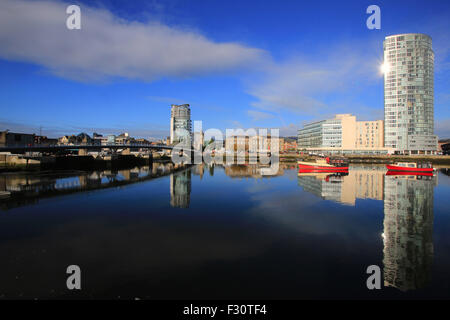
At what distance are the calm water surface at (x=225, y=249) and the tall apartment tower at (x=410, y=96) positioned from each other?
13887 centimetres

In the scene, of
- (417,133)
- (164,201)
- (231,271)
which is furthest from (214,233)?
(417,133)

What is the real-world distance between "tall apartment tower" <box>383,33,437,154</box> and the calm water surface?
139 metres

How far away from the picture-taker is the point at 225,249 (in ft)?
37.1

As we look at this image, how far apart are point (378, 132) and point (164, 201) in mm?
157006

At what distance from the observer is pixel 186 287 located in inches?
317

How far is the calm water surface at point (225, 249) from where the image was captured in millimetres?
8102

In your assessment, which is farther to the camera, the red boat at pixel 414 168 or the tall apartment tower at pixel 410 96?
the tall apartment tower at pixel 410 96

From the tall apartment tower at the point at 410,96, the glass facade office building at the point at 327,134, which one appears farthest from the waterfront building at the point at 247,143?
the tall apartment tower at the point at 410,96

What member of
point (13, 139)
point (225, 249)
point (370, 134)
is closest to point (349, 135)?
point (370, 134)

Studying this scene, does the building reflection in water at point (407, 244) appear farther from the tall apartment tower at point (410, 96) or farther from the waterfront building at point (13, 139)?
the tall apartment tower at point (410, 96)

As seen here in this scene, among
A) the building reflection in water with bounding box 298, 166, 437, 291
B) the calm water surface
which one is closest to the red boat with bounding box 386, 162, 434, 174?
the building reflection in water with bounding box 298, 166, 437, 291

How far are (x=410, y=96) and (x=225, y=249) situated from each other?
6487 inches

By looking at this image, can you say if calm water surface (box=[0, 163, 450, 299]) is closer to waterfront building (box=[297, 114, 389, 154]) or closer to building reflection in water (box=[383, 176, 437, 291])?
building reflection in water (box=[383, 176, 437, 291])

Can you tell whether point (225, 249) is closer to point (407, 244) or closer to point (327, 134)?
point (407, 244)
